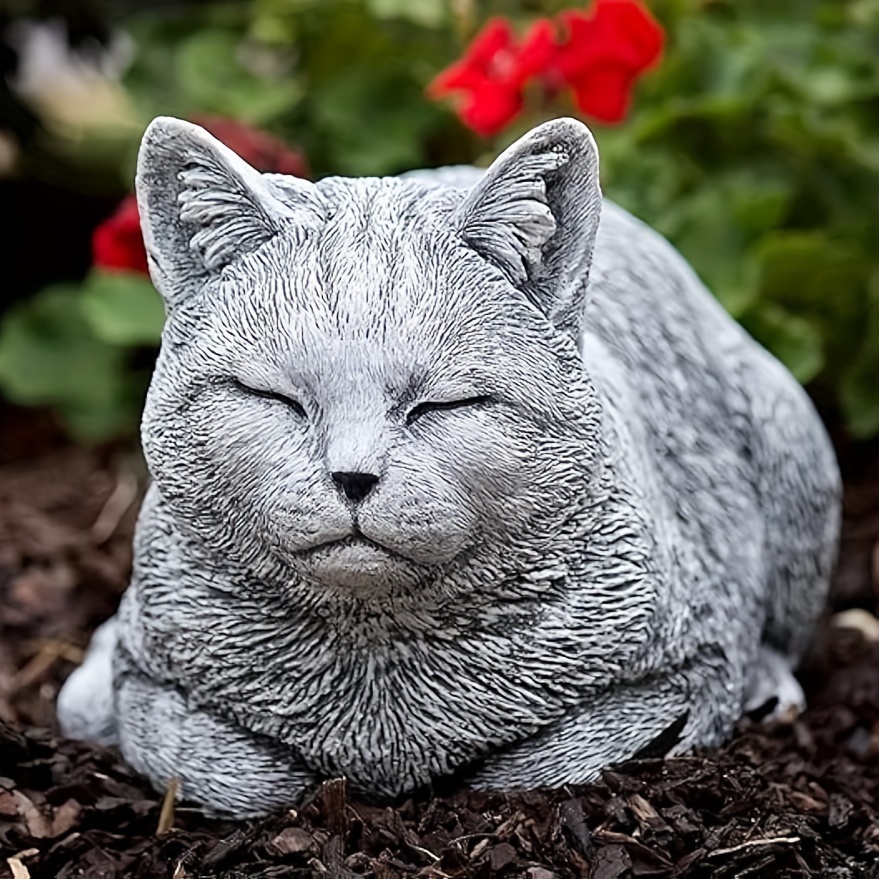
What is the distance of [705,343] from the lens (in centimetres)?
280

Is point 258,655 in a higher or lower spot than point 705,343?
lower

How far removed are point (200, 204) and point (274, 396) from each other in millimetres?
291

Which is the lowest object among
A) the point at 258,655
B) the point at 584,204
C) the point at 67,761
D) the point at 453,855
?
the point at 67,761

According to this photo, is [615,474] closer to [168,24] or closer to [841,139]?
[841,139]

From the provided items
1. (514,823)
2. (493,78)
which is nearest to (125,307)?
(493,78)

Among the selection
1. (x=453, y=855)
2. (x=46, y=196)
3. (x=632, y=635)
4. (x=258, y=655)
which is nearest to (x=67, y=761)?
(x=258, y=655)

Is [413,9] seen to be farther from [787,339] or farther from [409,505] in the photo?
[409,505]

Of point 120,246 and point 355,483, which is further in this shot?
point 120,246

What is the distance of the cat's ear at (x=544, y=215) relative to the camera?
2072 mm

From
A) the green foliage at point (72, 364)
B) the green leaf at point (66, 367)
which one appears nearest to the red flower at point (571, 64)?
the green foliage at point (72, 364)

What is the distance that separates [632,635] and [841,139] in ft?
7.84

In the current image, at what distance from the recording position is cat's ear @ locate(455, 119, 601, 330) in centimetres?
207

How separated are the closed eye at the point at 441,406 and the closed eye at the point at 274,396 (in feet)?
0.45

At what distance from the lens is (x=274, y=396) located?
2059 millimetres
